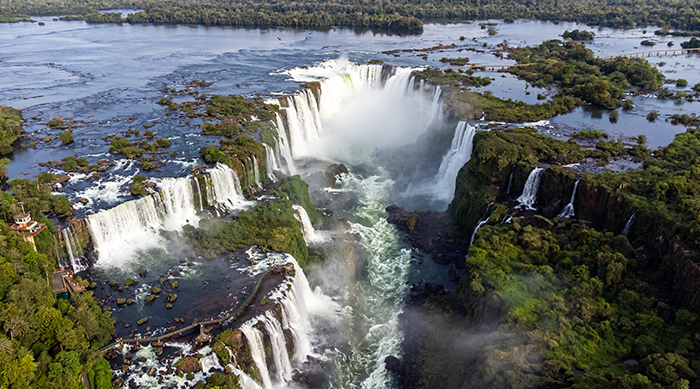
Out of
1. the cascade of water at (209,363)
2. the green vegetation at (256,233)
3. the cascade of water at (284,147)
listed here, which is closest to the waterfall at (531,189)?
the green vegetation at (256,233)

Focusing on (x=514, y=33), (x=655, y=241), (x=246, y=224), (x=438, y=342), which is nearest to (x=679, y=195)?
Result: (x=655, y=241)

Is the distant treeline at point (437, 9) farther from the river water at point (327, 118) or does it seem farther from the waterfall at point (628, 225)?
the waterfall at point (628, 225)

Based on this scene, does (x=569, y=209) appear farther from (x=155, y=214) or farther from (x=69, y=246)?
(x=69, y=246)

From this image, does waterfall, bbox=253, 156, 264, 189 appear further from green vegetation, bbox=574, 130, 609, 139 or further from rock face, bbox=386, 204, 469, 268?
green vegetation, bbox=574, 130, 609, 139

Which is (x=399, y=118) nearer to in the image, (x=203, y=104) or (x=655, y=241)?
(x=203, y=104)

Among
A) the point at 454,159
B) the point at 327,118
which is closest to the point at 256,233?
the point at 454,159
